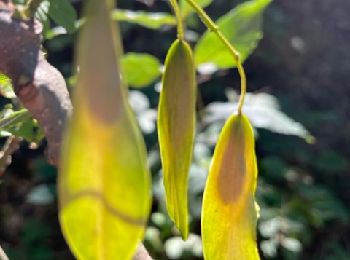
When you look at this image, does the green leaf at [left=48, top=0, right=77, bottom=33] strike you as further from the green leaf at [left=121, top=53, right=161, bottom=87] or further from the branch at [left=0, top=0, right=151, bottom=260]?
the green leaf at [left=121, top=53, right=161, bottom=87]

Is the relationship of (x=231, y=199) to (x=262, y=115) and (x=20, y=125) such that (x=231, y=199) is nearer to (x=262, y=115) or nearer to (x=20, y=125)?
(x=20, y=125)

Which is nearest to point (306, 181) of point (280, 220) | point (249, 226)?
point (280, 220)

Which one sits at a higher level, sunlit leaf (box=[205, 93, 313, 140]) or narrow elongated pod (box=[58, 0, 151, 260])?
narrow elongated pod (box=[58, 0, 151, 260])

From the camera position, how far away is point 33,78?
54cm

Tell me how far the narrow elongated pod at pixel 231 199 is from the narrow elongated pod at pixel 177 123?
2 centimetres

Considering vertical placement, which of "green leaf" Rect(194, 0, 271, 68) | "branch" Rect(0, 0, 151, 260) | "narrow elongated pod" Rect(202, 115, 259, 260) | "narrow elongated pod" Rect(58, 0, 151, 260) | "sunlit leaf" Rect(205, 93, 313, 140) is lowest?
"sunlit leaf" Rect(205, 93, 313, 140)

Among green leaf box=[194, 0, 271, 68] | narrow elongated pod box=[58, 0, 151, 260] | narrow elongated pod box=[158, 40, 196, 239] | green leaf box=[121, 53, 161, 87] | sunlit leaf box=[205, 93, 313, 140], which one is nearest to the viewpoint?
narrow elongated pod box=[58, 0, 151, 260]

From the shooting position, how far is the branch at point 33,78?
540 mm

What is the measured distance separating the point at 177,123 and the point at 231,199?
58 mm

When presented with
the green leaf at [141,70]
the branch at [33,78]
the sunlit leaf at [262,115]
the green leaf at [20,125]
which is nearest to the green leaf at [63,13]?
the green leaf at [20,125]

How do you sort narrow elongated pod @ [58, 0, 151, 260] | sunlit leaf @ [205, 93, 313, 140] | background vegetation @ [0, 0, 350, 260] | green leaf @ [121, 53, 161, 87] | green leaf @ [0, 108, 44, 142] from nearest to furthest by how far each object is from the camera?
narrow elongated pod @ [58, 0, 151, 260], green leaf @ [0, 108, 44, 142], green leaf @ [121, 53, 161, 87], sunlit leaf @ [205, 93, 313, 140], background vegetation @ [0, 0, 350, 260]

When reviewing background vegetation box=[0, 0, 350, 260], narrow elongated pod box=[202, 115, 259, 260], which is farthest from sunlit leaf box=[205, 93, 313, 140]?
narrow elongated pod box=[202, 115, 259, 260]

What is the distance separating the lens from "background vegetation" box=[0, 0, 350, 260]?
183 centimetres

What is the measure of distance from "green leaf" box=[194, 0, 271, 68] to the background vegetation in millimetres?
161
